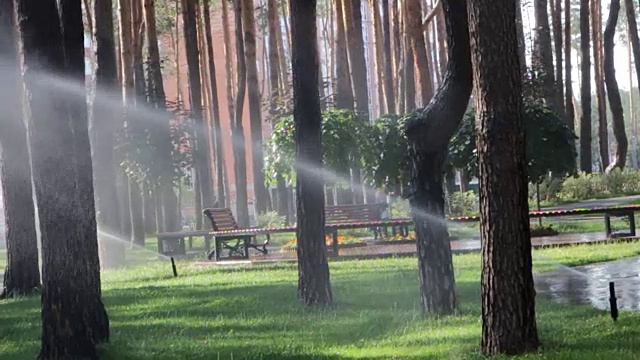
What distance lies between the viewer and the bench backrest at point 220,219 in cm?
2859

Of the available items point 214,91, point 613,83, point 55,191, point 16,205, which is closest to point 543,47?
point 613,83

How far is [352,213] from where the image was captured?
29.2 metres

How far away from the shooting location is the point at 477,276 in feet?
59.2

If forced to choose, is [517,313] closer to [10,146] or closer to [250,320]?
[250,320]

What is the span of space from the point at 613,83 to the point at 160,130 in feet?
71.3

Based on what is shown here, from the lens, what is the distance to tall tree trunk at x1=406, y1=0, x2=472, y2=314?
13133 mm

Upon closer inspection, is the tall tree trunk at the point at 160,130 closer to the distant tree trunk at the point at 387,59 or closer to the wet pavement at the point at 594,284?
the distant tree trunk at the point at 387,59

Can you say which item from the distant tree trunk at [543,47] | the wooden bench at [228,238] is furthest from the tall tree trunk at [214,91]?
the wooden bench at [228,238]

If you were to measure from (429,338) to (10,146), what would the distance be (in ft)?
34.6

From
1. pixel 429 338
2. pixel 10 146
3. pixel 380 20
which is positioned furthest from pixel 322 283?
pixel 380 20

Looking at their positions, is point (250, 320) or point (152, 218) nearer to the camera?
point (250, 320)

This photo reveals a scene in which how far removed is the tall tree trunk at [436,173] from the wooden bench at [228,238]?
1258 centimetres

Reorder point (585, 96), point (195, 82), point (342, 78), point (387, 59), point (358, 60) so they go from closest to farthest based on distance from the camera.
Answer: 1. point (358, 60)
2. point (342, 78)
3. point (195, 82)
4. point (585, 96)
5. point (387, 59)

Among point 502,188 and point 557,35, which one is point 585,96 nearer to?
point 557,35
